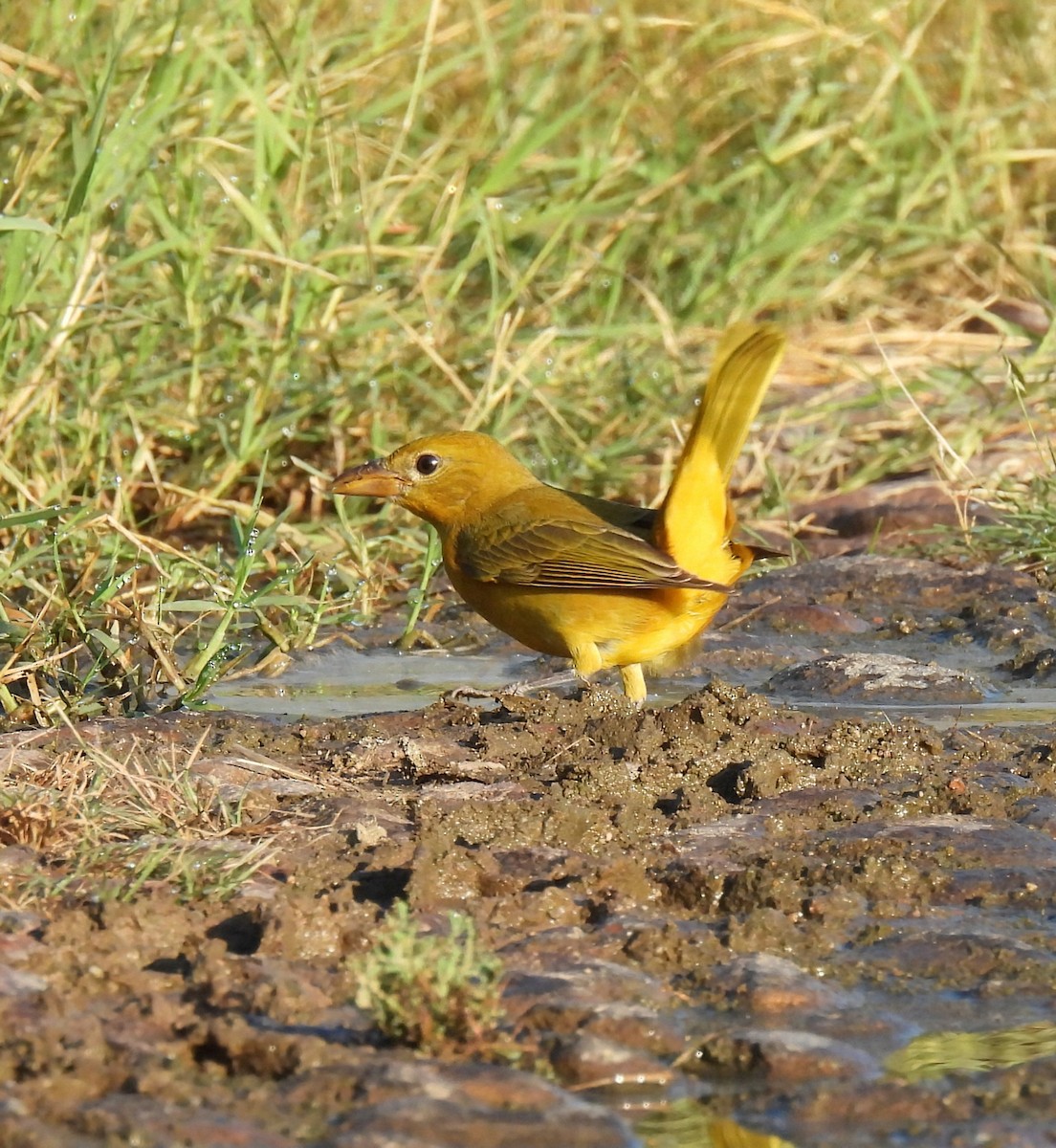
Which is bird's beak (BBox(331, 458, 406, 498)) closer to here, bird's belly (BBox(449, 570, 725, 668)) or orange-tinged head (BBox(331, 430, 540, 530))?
orange-tinged head (BBox(331, 430, 540, 530))

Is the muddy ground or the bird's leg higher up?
the muddy ground

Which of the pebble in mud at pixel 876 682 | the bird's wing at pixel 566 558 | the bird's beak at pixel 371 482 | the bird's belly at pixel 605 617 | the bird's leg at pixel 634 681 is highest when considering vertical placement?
the bird's beak at pixel 371 482

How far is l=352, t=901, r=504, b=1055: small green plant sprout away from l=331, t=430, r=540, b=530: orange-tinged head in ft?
9.74

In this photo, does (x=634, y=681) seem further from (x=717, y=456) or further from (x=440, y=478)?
(x=440, y=478)

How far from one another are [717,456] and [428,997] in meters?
2.51

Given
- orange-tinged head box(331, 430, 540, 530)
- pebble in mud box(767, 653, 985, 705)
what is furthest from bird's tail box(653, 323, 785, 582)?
orange-tinged head box(331, 430, 540, 530)

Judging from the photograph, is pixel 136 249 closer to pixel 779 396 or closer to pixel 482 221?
pixel 482 221

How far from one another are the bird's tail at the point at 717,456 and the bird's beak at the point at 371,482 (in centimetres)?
85

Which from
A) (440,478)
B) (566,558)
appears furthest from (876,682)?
(440,478)

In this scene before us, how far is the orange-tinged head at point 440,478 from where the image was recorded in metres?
5.44

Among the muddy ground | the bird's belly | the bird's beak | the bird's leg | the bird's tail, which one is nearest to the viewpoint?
the muddy ground

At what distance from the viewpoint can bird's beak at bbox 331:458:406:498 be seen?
17.7 feet

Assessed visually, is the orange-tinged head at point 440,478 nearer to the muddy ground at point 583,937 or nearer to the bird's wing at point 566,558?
the bird's wing at point 566,558

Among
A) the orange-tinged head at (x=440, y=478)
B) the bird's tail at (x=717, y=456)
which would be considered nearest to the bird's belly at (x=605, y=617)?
the bird's tail at (x=717, y=456)
